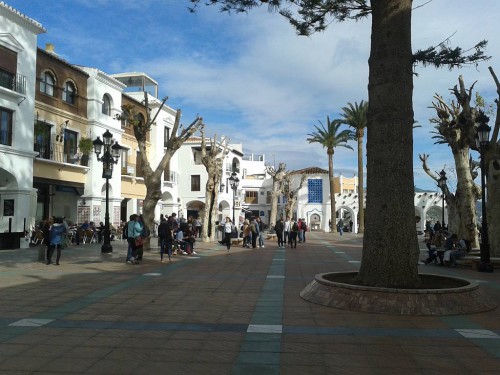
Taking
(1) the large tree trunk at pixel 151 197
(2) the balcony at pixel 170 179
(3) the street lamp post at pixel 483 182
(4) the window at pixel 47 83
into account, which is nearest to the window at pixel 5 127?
(4) the window at pixel 47 83

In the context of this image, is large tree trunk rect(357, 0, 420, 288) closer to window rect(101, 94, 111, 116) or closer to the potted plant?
the potted plant

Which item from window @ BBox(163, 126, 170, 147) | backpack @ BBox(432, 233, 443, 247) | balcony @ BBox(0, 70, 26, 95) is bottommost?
backpack @ BBox(432, 233, 443, 247)

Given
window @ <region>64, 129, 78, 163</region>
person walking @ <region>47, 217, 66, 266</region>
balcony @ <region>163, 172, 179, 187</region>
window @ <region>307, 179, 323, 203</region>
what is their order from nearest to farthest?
person walking @ <region>47, 217, 66, 266</region> → window @ <region>64, 129, 78, 163</region> → balcony @ <region>163, 172, 179, 187</region> → window @ <region>307, 179, 323, 203</region>

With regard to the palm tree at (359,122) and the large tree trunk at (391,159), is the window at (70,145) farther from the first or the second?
the palm tree at (359,122)

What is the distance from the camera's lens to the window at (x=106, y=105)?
30325 mm

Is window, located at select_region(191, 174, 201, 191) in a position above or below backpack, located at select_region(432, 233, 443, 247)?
above

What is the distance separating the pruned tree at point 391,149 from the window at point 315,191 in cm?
5736

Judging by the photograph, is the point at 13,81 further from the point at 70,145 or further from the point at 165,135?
the point at 165,135

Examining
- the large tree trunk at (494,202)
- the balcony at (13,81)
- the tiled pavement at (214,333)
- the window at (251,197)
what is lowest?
the tiled pavement at (214,333)

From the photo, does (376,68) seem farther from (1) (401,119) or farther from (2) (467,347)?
(2) (467,347)

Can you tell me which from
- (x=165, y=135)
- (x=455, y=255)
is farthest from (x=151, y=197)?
(x=165, y=135)

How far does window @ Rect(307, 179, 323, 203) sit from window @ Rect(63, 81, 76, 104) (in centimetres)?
4317

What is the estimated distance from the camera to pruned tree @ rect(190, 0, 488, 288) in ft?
27.4

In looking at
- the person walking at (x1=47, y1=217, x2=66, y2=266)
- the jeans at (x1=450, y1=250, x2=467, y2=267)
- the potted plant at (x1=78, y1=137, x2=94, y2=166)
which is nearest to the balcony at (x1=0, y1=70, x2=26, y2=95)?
the potted plant at (x1=78, y1=137, x2=94, y2=166)
